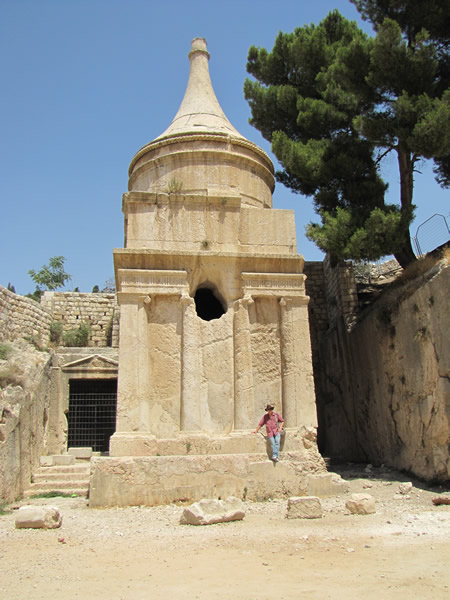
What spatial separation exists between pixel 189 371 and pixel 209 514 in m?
2.73

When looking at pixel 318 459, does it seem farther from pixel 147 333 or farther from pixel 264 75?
pixel 264 75

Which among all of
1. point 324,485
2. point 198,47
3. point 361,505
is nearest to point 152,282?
point 324,485

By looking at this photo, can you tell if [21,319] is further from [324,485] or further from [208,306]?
[324,485]

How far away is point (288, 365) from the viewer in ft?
30.0

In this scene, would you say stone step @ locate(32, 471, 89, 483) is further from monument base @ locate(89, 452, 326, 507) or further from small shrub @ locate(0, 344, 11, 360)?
monument base @ locate(89, 452, 326, 507)

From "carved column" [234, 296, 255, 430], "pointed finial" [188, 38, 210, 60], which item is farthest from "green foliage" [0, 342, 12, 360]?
"pointed finial" [188, 38, 210, 60]

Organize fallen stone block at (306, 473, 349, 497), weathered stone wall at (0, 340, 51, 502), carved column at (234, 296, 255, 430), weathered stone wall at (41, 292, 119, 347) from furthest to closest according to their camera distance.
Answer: weathered stone wall at (41, 292, 119, 347) → weathered stone wall at (0, 340, 51, 502) → carved column at (234, 296, 255, 430) → fallen stone block at (306, 473, 349, 497)

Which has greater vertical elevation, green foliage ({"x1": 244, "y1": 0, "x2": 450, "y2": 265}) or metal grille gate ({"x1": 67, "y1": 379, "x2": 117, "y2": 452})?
green foliage ({"x1": 244, "y1": 0, "x2": 450, "y2": 265})

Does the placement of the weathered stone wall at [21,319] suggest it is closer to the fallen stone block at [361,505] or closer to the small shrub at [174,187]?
the small shrub at [174,187]

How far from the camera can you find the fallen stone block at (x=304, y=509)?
6.61 meters

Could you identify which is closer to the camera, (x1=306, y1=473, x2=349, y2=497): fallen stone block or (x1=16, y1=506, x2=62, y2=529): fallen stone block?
(x1=16, y1=506, x2=62, y2=529): fallen stone block

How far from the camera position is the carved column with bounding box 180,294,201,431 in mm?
8609

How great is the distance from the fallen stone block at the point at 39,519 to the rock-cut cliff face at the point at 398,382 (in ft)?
19.4

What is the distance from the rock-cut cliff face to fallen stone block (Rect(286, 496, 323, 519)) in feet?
10.0
